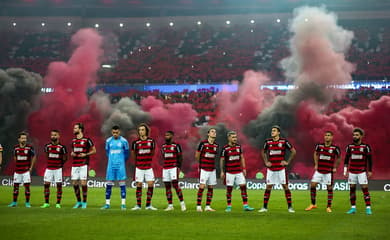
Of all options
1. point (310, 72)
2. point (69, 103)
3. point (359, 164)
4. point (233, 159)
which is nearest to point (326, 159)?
point (359, 164)

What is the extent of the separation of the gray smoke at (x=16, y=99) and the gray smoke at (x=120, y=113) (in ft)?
14.9

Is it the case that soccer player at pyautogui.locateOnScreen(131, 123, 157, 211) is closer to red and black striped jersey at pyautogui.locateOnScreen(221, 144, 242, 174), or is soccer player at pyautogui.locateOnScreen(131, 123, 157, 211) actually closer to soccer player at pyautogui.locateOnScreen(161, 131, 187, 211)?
soccer player at pyautogui.locateOnScreen(161, 131, 187, 211)

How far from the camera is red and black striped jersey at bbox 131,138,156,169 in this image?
15.9 metres

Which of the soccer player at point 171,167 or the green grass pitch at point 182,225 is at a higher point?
the soccer player at point 171,167

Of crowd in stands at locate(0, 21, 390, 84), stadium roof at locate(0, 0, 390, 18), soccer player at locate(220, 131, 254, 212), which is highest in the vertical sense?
stadium roof at locate(0, 0, 390, 18)

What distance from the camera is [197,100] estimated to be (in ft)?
162

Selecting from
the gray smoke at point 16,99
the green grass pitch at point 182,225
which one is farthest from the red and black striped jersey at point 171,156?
the gray smoke at point 16,99

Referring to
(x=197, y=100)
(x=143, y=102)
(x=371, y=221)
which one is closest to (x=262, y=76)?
(x=197, y=100)

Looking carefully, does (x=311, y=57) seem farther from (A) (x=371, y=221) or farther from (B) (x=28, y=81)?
(A) (x=371, y=221)

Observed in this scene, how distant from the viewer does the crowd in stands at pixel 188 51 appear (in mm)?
55312

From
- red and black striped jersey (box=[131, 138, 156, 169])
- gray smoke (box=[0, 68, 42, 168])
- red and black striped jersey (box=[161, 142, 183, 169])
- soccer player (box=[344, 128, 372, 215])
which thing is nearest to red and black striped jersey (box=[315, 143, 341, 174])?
soccer player (box=[344, 128, 372, 215])

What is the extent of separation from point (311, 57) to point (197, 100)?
10.2 metres

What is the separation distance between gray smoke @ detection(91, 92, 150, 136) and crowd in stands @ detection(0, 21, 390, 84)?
779 cm

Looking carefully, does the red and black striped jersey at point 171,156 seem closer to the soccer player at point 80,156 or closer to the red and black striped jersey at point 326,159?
the soccer player at point 80,156
